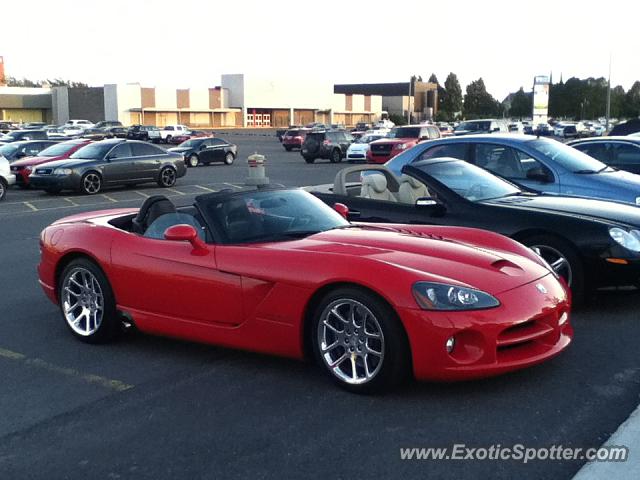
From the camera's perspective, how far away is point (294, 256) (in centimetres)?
509

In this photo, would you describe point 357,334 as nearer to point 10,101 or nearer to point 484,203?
point 484,203

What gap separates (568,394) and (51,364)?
3.65m

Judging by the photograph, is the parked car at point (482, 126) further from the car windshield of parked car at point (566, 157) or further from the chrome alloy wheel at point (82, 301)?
the chrome alloy wheel at point (82, 301)

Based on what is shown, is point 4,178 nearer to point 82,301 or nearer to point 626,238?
point 82,301

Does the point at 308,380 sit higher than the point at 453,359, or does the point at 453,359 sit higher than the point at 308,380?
the point at 453,359

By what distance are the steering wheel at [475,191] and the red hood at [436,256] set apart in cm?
222

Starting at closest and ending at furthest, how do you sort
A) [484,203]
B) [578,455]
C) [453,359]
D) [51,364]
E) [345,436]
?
[578,455], [345,436], [453,359], [51,364], [484,203]

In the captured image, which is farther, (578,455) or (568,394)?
(568,394)

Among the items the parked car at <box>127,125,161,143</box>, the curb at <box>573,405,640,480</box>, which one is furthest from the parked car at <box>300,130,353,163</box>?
the curb at <box>573,405,640,480</box>

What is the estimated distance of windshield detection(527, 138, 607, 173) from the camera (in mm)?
9508

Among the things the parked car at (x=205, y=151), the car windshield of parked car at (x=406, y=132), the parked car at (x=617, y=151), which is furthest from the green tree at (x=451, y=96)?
the parked car at (x=617, y=151)

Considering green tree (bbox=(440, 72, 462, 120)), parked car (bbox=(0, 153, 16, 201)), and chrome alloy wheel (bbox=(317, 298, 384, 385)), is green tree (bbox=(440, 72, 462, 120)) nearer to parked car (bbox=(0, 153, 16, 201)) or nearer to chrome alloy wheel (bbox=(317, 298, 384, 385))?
parked car (bbox=(0, 153, 16, 201))

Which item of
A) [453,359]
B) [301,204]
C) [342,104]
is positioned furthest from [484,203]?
[342,104]

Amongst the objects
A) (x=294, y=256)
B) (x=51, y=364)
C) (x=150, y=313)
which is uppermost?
(x=294, y=256)
